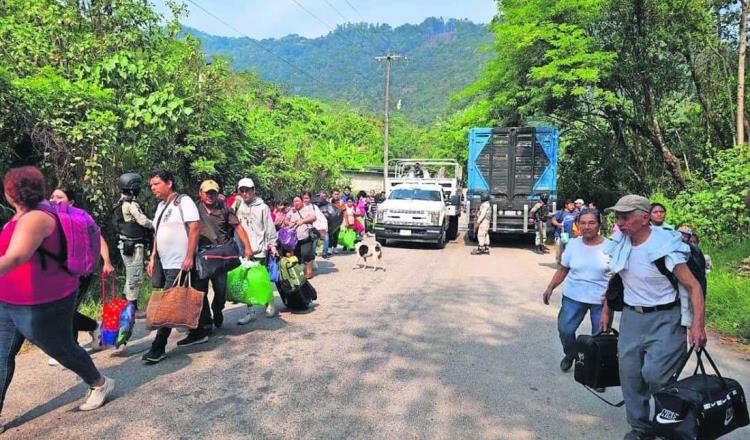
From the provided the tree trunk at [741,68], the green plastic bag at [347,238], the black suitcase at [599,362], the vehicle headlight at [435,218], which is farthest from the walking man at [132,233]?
the tree trunk at [741,68]

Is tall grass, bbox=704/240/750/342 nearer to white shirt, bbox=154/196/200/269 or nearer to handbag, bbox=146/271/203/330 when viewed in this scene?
handbag, bbox=146/271/203/330

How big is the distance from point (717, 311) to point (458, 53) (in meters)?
193

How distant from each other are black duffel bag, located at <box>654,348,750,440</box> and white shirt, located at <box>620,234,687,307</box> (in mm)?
506

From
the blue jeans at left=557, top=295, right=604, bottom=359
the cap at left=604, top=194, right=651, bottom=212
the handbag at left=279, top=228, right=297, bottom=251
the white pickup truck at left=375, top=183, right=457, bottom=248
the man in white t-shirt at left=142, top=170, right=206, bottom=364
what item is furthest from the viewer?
the white pickup truck at left=375, top=183, right=457, bottom=248

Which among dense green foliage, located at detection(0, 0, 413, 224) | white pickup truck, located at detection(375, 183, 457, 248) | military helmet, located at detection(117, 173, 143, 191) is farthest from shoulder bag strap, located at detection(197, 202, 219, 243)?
white pickup truck, located at detection(375, 183, 457, 248)

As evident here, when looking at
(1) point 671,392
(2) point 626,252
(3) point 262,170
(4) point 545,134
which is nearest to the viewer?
(1) point 671,392

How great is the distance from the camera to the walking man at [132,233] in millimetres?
6031

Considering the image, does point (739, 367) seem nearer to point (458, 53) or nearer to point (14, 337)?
point (14, 337)

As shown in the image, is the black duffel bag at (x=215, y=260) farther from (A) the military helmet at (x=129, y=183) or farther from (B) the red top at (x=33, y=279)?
(B) the red top at (x=33, y=279)

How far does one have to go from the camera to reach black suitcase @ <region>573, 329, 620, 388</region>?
3955 millimetres

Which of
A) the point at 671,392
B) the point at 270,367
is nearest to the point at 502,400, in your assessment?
the point at 671,392

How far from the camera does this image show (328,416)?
410 cm

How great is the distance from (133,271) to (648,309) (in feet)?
16.7

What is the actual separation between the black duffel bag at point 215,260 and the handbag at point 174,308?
31cm
